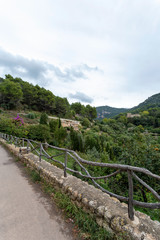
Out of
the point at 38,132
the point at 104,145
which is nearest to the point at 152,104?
the point at 104,145

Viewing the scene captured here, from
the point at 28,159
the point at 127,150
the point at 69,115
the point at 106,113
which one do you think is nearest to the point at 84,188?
the point at 127,150

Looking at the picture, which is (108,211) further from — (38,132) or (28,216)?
(38,132)

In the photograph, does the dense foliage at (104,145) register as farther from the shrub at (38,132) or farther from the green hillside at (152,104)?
the green hillside at (152,104)

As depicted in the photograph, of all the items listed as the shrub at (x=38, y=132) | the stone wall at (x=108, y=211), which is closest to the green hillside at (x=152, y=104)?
the shrub at (x=38, y=132)

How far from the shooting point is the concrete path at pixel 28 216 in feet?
5.60

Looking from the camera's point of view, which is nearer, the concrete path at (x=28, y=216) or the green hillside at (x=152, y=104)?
the concrete path at (x=28, y=216)

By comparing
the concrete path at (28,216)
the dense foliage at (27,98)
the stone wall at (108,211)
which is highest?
the dense foliage at (27,98)

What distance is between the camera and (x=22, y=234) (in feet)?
5.60

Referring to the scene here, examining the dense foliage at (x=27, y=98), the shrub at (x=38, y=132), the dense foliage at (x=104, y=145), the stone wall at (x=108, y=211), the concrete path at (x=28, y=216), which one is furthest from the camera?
the dense foliage at (x=27, y=98)

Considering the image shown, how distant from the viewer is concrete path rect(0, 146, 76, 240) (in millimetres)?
1707

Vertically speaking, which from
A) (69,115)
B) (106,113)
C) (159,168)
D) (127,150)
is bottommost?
(159,168)

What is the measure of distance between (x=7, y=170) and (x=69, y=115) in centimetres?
3443

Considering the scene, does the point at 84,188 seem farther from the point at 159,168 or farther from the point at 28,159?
the point at 28,159

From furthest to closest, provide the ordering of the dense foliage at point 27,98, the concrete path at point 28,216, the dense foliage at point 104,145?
1. the dense foliage at point 27,98
2. the dense foliage at point 104,145
3. the concrete path at point 28,216
